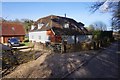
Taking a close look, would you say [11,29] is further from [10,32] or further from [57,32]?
[57,32]

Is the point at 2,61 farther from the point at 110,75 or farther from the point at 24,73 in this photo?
the point at 110,75

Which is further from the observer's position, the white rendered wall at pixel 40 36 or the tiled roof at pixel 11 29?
the tiled roof at pixel 11 29

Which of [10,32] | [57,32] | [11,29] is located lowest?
[57,32]

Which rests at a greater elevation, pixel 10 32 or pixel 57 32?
pixel 10 32

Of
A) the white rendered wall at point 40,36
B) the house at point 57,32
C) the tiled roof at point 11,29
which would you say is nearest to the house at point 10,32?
the tiled roof at point 11,29

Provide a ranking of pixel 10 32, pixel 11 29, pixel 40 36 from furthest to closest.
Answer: pixel 11 29, pixel 10 32, pixel 40 36

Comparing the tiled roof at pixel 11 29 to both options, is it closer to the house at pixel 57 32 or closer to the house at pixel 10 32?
the house at pixel 10 32

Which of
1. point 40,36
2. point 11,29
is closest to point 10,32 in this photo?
point 11,29

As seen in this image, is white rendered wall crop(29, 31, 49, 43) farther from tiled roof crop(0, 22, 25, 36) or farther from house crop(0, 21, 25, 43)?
tiled roof crop(0, 22, 25, 36)

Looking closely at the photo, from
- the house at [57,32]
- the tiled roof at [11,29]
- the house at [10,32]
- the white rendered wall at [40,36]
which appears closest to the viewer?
the house at [57,32]

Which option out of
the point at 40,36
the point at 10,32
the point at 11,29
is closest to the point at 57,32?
the point at 40,36

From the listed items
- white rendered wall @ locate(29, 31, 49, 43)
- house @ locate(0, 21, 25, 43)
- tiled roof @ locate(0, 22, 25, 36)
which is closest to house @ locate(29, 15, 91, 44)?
white rendered wall @ locate(29, 31, 49, 43)

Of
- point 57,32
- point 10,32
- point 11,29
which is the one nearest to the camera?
point 57,32

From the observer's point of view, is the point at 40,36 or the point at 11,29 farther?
the point at 11,29
